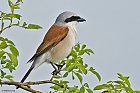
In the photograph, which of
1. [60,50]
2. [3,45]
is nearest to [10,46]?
[3,45]

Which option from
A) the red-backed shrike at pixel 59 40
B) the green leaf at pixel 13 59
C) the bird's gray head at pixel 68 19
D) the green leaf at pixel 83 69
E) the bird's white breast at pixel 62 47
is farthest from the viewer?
the bird's gray head at pixel 68 19

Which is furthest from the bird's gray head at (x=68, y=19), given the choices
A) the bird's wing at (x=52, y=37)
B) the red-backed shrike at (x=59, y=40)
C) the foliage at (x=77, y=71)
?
the foliage at (x=77, y=71)

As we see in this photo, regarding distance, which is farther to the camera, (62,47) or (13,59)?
(62,47)

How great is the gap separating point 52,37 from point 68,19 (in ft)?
1.27

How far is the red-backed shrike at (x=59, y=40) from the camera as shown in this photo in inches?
142

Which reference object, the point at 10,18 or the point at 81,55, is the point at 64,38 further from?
the point at 10,18

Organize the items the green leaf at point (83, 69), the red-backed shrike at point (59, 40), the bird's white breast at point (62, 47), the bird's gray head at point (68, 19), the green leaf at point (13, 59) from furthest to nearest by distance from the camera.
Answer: the bird's gray head at point (68, 19), the bird's white breast at point (62, 47), the red-backed shrike at point (59, 40), the green leaf at point (83, 69), the green leaf at point (13, 59)

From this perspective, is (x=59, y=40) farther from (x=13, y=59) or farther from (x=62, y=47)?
(x=13, y=59)

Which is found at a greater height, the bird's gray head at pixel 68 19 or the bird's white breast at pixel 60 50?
the bird's gray head at pixel 68 19

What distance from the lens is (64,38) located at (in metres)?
4.03

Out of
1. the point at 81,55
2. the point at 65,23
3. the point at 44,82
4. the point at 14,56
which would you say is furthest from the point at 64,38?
the point at 14,56

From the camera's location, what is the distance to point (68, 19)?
4.13 meters

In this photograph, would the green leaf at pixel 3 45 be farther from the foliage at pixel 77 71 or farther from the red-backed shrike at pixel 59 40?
the red-backed shrike at pixel 59 40

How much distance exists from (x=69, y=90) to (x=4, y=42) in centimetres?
46
